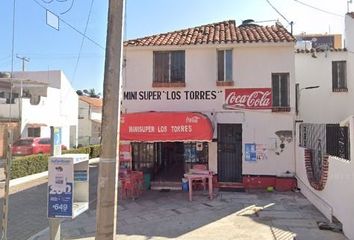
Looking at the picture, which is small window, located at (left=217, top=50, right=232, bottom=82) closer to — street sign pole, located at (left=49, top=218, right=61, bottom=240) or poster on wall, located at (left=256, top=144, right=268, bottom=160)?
poster on wall, located at (left=256, top=144, right=268, bottom=160)

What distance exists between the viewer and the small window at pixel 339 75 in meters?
22.2

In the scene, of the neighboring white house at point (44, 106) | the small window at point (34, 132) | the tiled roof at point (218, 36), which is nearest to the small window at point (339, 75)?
the tiled roof at point (218, 36)

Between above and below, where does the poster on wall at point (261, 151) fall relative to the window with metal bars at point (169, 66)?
below

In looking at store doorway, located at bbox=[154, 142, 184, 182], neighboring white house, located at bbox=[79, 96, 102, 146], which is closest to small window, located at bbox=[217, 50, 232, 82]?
store doorway, located at bbox=[154, 142, 184, 182]

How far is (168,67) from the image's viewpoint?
19.3 m

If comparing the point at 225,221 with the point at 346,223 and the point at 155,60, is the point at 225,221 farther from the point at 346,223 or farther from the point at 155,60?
the point at 155,60

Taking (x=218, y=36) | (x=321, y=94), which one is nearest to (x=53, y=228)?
(x=218, y=36)

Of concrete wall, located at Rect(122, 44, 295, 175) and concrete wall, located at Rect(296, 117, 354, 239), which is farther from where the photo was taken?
concrete wall, located at Rect(122, 44, 295, 175)

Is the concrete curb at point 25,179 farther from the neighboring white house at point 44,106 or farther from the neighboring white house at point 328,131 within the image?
the neighboring white house at point 328,131

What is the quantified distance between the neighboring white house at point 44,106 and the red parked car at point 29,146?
1700mm

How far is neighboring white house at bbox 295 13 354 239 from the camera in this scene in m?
10.8

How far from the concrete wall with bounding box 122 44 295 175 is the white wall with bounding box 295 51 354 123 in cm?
458

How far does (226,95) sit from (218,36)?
10.5 feet

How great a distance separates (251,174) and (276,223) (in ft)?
20.7
